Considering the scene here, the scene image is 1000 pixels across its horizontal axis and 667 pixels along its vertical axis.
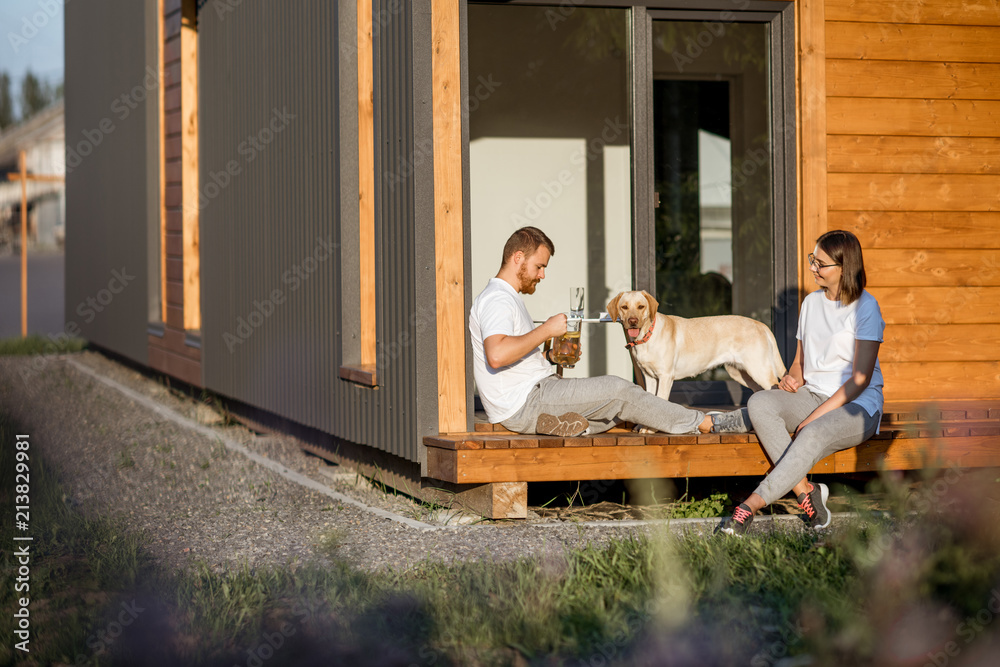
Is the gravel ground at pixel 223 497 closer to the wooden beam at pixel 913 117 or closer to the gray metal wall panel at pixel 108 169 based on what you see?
the gray metal wall panel at pixel 108 169

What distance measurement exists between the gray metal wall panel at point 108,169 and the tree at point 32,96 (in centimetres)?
6988

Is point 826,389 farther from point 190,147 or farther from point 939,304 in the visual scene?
point 190,147

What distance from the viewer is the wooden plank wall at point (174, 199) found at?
9.84 metres

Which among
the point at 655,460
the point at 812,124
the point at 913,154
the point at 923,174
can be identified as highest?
Answer: the point at 812,124

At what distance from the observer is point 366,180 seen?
19.9 ft

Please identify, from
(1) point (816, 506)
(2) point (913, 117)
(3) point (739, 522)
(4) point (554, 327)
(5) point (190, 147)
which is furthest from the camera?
(5) point (190, 147)

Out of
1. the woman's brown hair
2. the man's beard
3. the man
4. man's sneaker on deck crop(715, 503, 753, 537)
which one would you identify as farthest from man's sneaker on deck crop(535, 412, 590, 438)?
the woman's brown hair

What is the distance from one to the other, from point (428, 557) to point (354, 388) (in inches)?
85.0

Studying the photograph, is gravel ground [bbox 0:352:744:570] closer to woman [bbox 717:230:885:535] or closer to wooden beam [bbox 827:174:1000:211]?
woman [bbox 717:230:885:535]

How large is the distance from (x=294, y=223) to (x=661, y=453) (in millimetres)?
3353

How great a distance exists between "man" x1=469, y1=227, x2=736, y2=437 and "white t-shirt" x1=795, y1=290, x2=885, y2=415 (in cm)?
62

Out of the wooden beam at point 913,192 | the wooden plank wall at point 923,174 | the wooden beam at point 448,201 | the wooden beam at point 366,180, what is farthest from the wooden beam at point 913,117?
the wooden beam at point 366,180

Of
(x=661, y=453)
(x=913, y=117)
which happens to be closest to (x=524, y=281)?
(x=661, y=453)

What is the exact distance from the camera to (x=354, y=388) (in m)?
6.16
